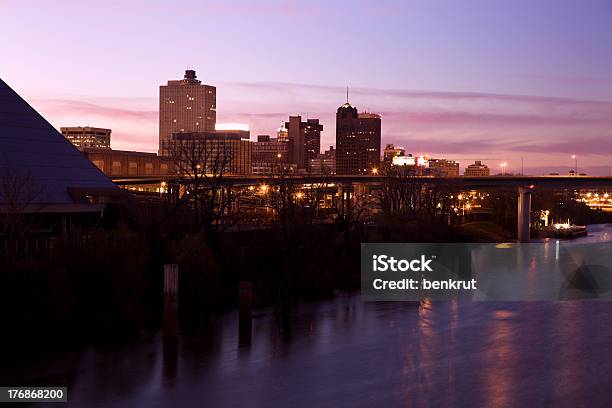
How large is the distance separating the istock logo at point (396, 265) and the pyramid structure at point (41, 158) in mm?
15968

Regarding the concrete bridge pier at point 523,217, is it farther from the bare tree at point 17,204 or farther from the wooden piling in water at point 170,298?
the wooden piling in water at point 170,298

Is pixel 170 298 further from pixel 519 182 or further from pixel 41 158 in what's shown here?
pixel 519 182

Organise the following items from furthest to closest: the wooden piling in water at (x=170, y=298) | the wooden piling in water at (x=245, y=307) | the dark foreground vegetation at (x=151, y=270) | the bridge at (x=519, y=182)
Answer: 1. the bridge at (x=519, y=182)
2. the wooden piling in water at (x=245, y=307)
3. the wooden piling in water at (x=170, y=298)
4. the dark foreground vegetation at (x=151, y=270)

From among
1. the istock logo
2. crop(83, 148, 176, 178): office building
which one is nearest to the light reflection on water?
the istock logo

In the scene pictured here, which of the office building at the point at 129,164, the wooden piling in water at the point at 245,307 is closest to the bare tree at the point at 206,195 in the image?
the wooden piling in water at the point at 245,307

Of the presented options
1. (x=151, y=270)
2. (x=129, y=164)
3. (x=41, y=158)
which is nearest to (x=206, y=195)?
(x=151, y=270)

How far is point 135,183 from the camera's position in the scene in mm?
88250

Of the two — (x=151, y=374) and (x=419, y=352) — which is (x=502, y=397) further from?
(x=151, y=374)

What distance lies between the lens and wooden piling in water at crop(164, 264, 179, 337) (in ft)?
91.2

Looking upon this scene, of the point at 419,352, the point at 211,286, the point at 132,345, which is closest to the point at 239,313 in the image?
the point at 211,286

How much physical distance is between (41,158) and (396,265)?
20964 millimetres

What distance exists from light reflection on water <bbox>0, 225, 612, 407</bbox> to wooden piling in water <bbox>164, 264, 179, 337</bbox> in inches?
20.9

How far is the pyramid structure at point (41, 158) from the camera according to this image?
1585 inches

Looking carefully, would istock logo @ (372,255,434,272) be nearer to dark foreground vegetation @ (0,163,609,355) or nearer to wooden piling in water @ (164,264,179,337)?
dark foreground vegetation @ (0,163,609,355)
